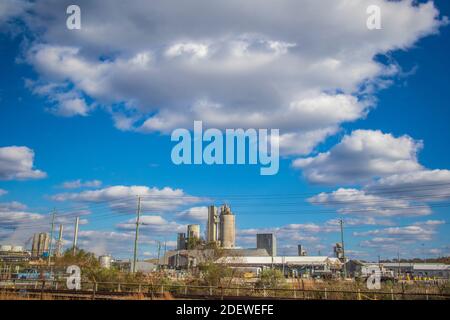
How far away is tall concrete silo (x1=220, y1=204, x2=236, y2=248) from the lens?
128 metres

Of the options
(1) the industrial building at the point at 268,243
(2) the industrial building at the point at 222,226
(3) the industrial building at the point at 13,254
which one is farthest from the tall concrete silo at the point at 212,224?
(3) the industrial building at the point at 13,254

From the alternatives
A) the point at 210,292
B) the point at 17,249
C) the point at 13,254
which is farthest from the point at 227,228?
the point at 210,292

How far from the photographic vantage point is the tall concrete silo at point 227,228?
128 m

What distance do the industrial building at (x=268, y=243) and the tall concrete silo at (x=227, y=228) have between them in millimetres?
21245

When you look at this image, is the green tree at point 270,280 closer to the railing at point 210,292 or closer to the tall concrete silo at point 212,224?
the railing at point 210,292

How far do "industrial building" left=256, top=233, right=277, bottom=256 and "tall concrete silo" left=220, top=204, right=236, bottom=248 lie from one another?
21245 mm

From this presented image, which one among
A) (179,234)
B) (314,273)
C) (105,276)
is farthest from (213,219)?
(105,276)

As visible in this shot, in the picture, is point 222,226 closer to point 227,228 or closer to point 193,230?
point 227,228

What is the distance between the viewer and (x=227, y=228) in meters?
130

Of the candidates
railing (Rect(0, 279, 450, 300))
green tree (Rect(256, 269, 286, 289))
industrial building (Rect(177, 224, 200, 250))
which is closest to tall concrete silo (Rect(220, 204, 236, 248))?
industrial building (Rect(177, 224, 200, 250))

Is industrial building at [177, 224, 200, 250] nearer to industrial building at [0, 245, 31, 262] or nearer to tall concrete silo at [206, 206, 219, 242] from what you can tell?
tall concrete silo at [206, 206, 219, 242]
